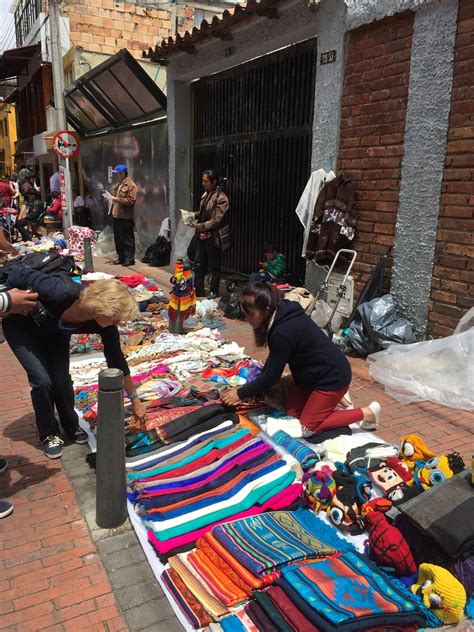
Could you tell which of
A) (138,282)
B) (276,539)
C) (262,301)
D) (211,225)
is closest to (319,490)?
(276,539)

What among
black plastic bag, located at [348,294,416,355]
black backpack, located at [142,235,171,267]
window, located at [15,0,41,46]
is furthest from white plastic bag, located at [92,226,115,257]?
window, located at [15,0,41,46]

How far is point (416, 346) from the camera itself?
5180 mm

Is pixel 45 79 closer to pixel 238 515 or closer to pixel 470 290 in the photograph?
pixel 470 290

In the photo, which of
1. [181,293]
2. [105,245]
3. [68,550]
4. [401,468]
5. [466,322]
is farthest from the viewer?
[105,245]

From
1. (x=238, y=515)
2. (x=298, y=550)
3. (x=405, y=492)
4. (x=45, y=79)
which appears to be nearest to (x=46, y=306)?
(x=238, y=515)

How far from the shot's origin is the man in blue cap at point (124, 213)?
36.2 feet

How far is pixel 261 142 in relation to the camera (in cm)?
852

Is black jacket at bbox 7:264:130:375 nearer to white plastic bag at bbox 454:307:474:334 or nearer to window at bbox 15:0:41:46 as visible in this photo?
white plastic bag at bbox 454:307:474:334

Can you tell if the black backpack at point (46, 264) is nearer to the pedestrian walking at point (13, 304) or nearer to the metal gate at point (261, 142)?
the pedestrian walking at point (13, 304)

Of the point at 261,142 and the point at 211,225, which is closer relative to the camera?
the point at 211,225

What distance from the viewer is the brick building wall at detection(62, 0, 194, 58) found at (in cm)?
1741

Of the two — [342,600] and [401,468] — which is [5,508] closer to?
[342,600]

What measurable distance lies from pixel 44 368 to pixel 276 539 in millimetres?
1996

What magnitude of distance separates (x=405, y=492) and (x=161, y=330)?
4468mm
